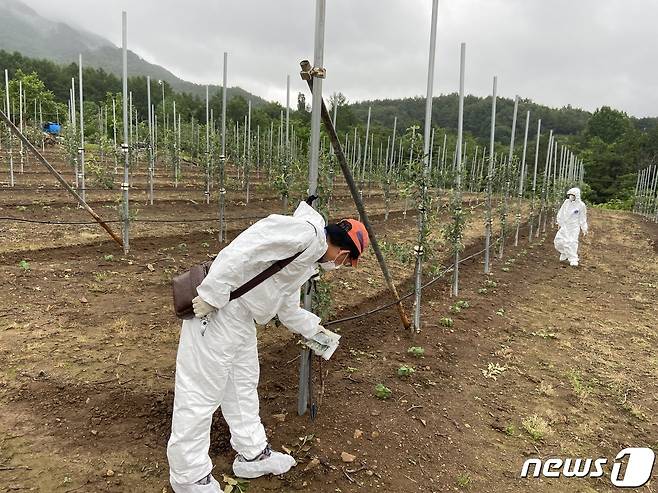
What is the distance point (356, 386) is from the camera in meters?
4.20

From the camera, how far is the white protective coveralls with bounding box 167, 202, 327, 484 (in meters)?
2.48

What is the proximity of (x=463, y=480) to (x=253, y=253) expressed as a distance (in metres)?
2.14

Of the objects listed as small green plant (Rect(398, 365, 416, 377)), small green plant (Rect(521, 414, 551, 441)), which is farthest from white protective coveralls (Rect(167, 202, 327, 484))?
small green plant (Rect(521, 414, 551, 441))

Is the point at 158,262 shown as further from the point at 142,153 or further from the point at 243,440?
the point at 142,153

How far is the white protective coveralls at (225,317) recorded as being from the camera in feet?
8.13

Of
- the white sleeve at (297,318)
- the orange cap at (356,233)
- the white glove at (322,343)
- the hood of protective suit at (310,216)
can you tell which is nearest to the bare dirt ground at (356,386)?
the white glove at (322,343)

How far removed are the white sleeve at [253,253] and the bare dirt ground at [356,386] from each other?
136 centimetres

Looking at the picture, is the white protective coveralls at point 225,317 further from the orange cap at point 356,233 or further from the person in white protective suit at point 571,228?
the person in white protective suit at point 571,228

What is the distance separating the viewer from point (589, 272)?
10.3 metres

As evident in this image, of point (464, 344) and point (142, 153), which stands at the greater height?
point (142, 153)

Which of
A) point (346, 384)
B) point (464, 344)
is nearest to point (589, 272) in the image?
point (464, 344)

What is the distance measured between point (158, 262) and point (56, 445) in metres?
4.92

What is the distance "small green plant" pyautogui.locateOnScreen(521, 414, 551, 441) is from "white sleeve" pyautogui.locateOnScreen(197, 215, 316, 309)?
8.76 feet

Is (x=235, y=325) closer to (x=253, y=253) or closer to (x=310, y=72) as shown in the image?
(x=253, y=253)
